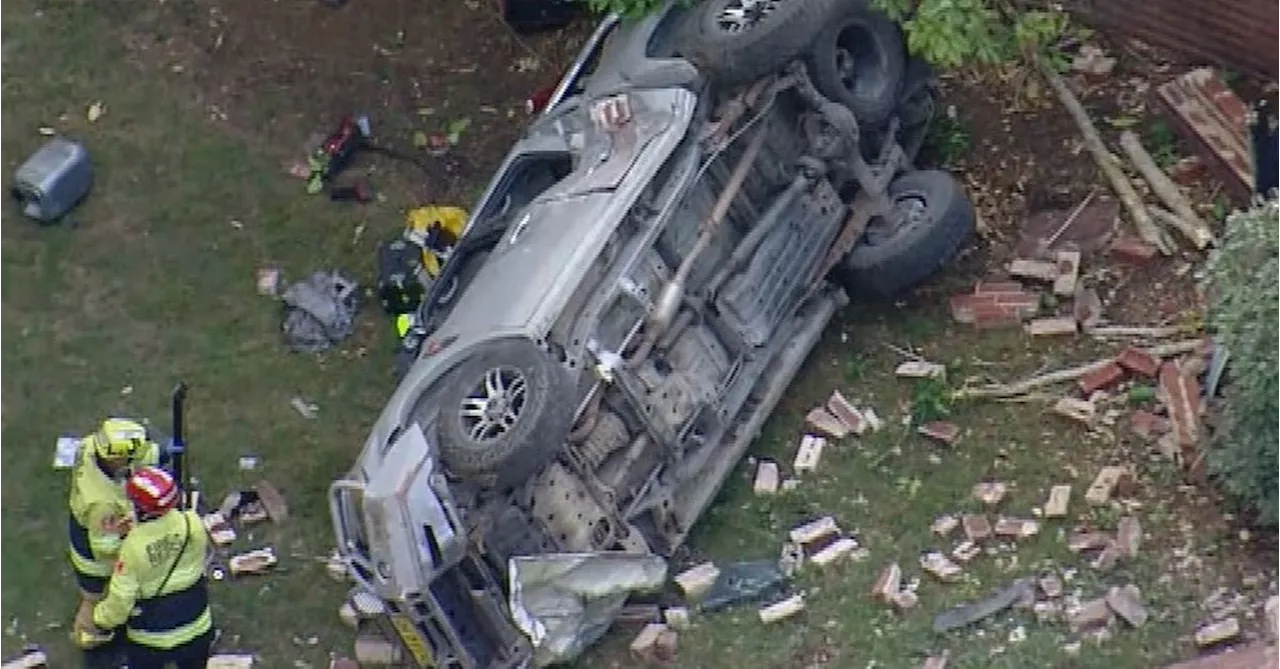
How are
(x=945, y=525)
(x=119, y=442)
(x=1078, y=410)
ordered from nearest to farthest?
(x=119, y=442), (x=945, y=525), (x=1078, y=410)

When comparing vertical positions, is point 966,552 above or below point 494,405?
below

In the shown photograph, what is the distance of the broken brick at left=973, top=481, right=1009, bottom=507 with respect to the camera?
10398mm

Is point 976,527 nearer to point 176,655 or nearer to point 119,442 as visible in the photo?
point 176,655

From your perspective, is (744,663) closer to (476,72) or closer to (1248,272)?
(1248,272)

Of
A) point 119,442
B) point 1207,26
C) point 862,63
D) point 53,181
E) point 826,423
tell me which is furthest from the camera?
point 53,181

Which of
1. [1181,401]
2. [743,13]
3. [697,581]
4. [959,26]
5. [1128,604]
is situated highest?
[959,26]

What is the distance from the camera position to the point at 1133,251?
11352mm

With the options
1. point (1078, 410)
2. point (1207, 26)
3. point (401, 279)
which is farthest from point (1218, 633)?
point (401, 279)

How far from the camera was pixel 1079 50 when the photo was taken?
492 inches

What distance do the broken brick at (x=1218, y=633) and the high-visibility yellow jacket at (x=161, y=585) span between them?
3900 millimetres

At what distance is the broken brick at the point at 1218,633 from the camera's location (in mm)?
9539

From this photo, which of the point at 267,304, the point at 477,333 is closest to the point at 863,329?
the point at 477,333

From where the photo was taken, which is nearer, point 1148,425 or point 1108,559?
point 1108,559

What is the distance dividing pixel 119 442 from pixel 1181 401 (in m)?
4.38
